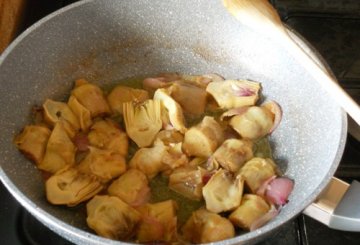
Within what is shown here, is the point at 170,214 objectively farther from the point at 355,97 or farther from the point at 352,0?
the point at 352,0

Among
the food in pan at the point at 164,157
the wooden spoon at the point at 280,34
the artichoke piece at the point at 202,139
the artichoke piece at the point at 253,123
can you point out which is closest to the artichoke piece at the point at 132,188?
the food in pan at the point at 164,157

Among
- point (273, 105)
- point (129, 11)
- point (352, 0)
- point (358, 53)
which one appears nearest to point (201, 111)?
point (273, 105)

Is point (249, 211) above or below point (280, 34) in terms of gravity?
below

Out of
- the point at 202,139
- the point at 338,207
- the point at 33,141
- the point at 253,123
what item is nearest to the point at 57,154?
the point at 33,141

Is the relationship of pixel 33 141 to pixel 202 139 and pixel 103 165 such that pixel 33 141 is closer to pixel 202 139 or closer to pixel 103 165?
pixel 103 165

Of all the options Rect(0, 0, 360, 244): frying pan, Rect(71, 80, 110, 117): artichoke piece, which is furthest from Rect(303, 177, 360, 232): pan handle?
Rect(71, 80, 110, 117): artichoke piece

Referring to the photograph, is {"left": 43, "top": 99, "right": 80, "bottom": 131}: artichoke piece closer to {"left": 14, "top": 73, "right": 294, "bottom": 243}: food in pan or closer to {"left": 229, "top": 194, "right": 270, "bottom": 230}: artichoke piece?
{"left": 14, "top": 73, "right": 294, "bottom": 243}: food in pan

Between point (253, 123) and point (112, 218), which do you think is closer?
point (112, 218)
